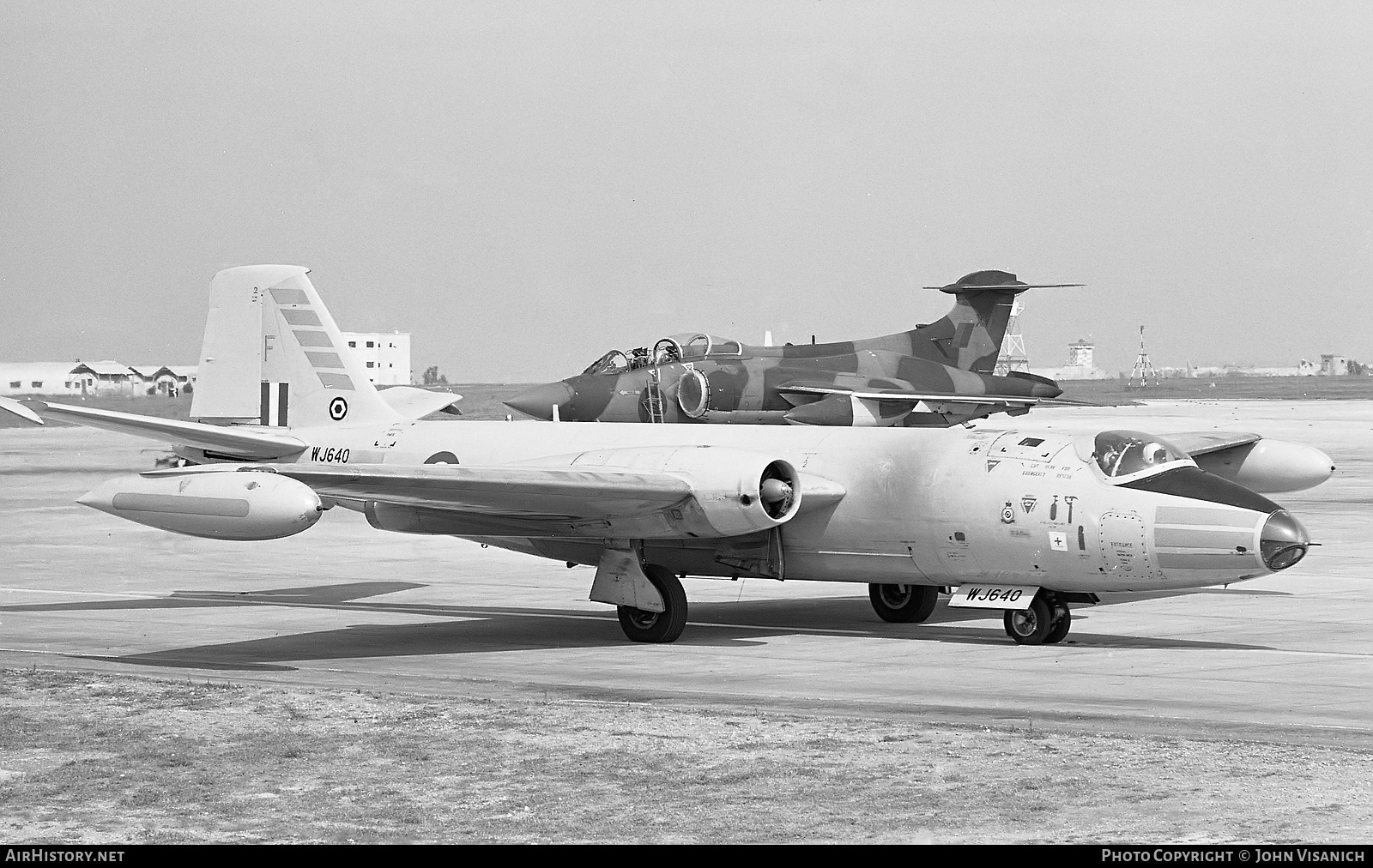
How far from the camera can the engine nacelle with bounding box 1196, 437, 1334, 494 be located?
21.0 meters

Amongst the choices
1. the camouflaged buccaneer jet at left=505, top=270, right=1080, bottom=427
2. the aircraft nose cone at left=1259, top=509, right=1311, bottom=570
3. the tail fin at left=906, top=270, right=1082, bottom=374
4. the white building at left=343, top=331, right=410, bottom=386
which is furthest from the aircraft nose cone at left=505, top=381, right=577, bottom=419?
the white building at left=343, top=331, right=410, bottom=386

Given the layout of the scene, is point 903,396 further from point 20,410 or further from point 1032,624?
point 20,410

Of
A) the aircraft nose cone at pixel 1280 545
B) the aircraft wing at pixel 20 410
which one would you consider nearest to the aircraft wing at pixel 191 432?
the aircraft wing at pixel 20 410

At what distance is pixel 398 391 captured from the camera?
2441cm

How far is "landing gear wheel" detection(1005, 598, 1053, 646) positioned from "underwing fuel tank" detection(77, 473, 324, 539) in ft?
23.5

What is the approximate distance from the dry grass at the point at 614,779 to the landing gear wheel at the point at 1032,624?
5113 millimetres

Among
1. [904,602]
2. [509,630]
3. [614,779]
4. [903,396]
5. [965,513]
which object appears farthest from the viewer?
[903,396]

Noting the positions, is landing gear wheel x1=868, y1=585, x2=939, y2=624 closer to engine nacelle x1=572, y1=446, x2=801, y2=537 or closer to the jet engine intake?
Answer: engine nacelle x1=572, y1=446, x2=801, y2=537

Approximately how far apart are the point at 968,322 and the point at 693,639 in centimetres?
2392

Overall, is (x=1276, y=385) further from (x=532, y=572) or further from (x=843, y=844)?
(x=843, y=844)

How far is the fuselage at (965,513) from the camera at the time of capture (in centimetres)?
1647

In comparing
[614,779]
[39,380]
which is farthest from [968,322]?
[39,380]

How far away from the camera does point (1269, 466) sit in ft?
69.3

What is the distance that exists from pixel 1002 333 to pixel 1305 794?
3257 centimetres
